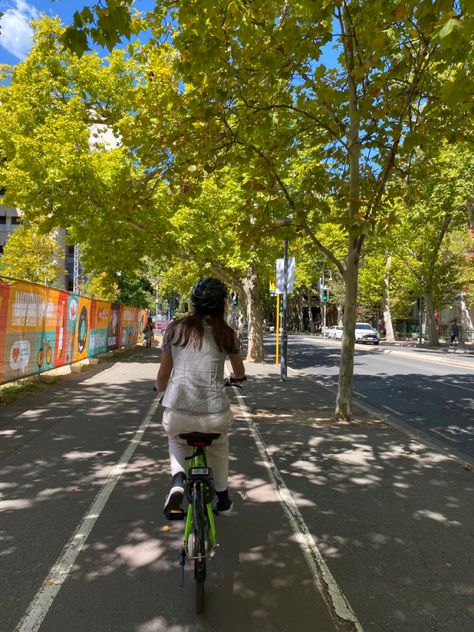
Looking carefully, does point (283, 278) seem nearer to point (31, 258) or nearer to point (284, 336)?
point (284, 336)

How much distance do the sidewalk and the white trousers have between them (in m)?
1.05

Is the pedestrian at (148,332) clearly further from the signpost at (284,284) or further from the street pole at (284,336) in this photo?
the street pole at (284,336)

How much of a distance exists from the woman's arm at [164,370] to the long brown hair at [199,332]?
0.12m

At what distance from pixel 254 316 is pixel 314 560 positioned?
1618 centimetres

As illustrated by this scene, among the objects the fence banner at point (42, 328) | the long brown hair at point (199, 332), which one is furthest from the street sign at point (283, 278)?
the long brown hair at point (199, 332)

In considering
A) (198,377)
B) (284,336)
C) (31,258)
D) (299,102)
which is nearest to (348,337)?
(299,102)

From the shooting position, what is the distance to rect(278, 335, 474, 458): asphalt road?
8570 millimetres

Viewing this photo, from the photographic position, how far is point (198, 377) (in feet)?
10.5

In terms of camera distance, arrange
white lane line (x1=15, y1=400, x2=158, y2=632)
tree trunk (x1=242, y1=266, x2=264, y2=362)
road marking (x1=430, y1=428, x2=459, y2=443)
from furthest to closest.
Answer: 1. tree trunk (x1=242, y1=266, x2=264, y2=362)
2. road marking (x1=430, y1=428, x2=459, y2=443)
3. white lane line (x1=15, y1=400, x2=158, y2=632)

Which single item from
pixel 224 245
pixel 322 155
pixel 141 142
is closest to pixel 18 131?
pixel 224 245

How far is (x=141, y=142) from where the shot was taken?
791 centimetres

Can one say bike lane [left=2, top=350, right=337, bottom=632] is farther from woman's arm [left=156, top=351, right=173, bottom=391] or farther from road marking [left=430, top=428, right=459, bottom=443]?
road marking [left=430, top=428, right=459, bottom=443]

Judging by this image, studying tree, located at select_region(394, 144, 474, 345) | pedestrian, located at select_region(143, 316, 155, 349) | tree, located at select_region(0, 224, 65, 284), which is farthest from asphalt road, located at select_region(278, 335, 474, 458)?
tree, located at select_region(0, 224, 65, 284)

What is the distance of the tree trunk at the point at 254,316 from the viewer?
1969cm
